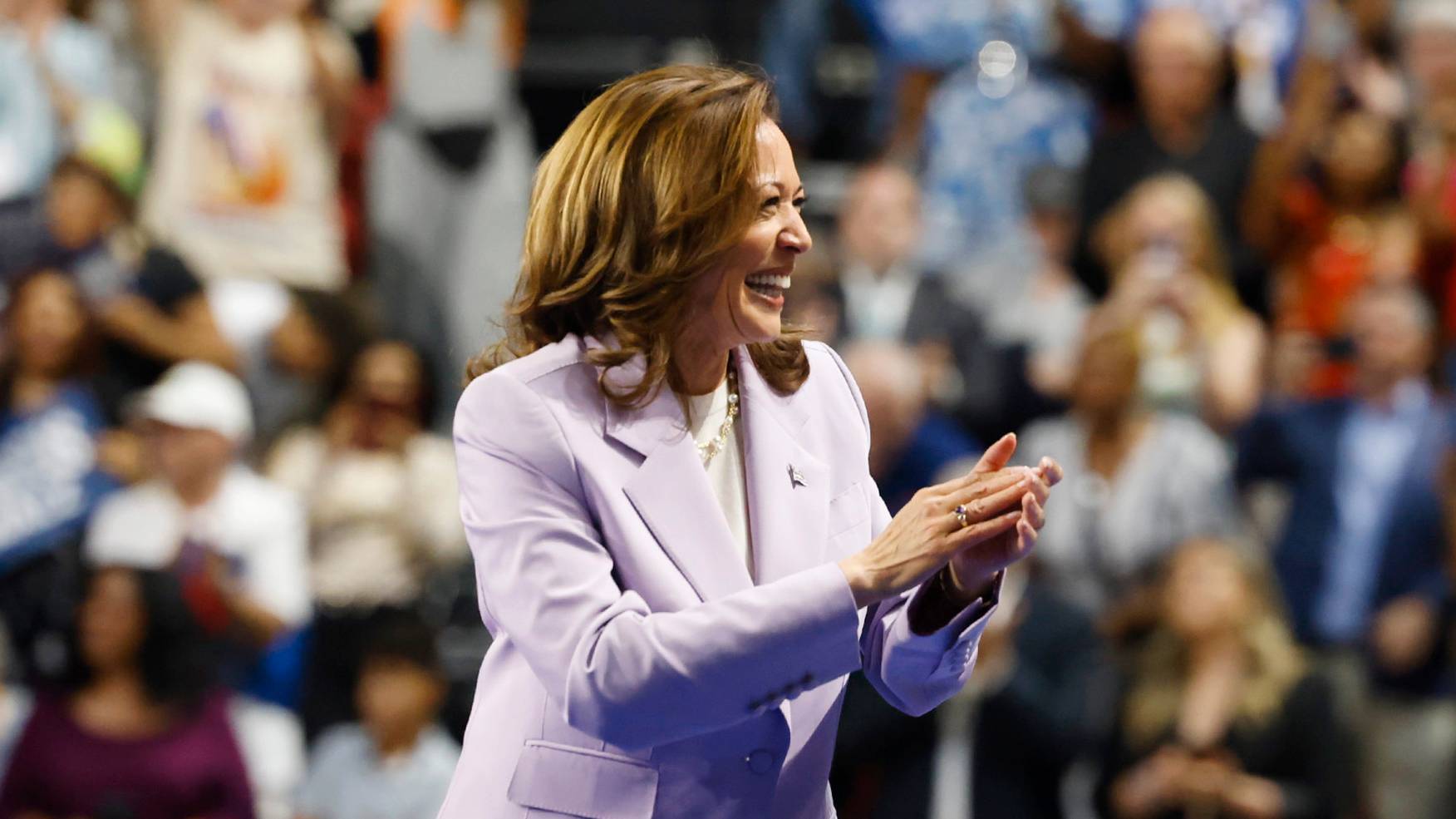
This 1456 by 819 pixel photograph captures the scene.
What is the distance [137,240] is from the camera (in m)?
6.02

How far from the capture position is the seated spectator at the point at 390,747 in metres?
5.11

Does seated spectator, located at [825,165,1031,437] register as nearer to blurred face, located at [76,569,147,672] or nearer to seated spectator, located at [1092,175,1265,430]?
seated spectator, located at [1092,175,1265,430]

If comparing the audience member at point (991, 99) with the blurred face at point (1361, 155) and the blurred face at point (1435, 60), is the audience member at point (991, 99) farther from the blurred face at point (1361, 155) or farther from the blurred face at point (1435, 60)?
the blurred face at point (1435, 60)

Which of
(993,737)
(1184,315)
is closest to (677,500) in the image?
(993,737)

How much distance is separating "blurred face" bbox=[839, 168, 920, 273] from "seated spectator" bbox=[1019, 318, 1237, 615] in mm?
703

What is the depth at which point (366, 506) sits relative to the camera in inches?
219

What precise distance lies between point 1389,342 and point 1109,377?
2.31 ft

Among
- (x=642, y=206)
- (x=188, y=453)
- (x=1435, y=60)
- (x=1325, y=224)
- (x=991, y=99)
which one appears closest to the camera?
(x=642, y=206)

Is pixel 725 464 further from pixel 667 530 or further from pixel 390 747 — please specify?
pixel 390 747

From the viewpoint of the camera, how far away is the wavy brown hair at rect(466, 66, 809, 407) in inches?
77.5

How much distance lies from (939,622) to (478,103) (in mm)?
4403

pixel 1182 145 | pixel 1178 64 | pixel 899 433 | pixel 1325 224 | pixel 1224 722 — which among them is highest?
pixel 1178 64

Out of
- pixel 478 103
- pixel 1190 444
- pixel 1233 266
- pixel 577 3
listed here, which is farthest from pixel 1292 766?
pixel 577 3

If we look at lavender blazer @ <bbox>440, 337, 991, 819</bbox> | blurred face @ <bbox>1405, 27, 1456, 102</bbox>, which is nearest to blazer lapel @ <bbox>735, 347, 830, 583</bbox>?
lavender blazer @ <bbox>440, 337, 991, 819</bbox>
